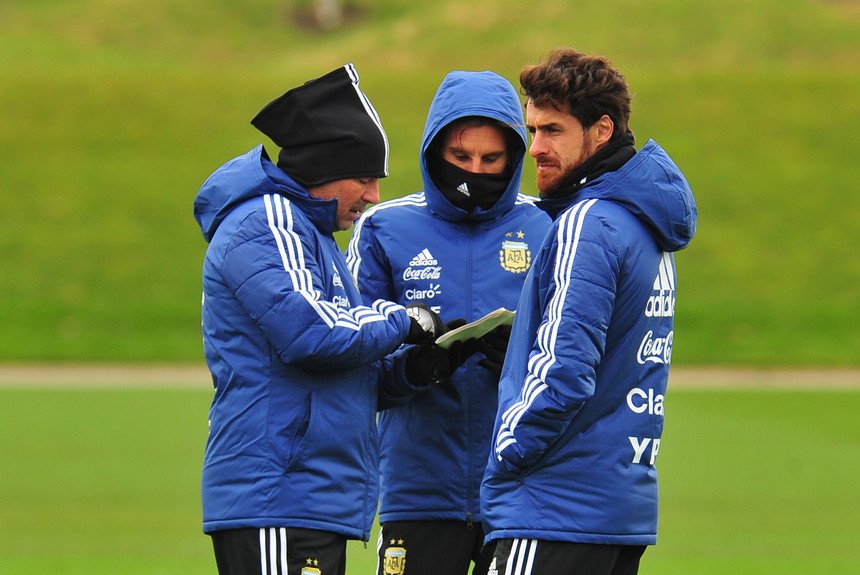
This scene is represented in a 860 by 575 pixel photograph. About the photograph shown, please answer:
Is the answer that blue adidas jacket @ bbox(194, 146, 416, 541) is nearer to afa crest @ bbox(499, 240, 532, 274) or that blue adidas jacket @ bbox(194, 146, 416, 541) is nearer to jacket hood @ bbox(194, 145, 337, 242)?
jacket hood @ bbox(194, 145, 337, 242)

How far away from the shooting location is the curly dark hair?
13.6ft

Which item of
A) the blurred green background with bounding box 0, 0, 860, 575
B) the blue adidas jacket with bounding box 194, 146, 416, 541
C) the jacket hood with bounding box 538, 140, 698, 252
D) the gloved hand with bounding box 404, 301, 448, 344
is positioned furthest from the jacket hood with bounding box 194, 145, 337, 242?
the blurred green background with bounding box 0, 0, 860, 575

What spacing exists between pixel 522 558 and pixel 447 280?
136cm

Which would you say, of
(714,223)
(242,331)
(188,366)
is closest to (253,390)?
(242,331)

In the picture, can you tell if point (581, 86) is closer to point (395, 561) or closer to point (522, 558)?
point (522, 558)

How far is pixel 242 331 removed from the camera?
13.9 feet

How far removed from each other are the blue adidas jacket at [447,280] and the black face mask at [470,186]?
0.03 m

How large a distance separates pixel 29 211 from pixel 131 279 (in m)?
4.24

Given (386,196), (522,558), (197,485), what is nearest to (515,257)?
(522,558)

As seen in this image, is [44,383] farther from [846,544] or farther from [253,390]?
[253,390]

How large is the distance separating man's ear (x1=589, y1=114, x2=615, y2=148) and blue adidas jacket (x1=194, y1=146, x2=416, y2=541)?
926 millimetres

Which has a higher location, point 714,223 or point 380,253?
point 380,253

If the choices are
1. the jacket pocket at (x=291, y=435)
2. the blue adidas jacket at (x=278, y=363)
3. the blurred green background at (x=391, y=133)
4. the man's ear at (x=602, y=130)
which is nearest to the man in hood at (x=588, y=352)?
the man's ear at (x=602, y=130)

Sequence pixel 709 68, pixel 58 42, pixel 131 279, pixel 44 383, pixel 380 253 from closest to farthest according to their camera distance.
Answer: pixel 380 253
pixel 44 383
pixel 131 279
pixel 709 68
pixel 58 42
